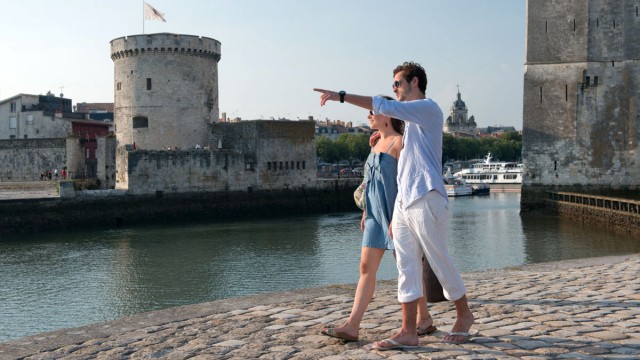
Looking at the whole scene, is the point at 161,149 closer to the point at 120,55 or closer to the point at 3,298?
the point at 120,55

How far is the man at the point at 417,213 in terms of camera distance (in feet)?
14.9

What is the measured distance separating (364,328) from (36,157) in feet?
118

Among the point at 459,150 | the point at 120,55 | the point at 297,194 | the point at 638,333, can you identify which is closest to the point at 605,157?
the point at 297,194

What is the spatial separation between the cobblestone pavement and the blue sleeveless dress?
0.69 meters

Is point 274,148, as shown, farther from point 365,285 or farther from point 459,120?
point 459,120

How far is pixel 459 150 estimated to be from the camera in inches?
3415

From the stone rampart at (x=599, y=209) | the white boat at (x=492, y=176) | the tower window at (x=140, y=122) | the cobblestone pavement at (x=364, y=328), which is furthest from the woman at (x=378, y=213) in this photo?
the white boat at (x=492, y=176)

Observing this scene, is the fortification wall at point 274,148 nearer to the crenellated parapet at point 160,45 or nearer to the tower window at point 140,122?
the tower window at point 140,122

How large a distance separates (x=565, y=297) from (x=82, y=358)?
13.1ft

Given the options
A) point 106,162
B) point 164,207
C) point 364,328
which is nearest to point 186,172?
point 164,207

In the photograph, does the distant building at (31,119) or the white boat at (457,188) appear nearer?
the distant building at (31,119)

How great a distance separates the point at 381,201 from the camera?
503 cm

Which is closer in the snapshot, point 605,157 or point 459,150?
point 605,157

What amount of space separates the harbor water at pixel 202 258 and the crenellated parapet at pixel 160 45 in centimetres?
982
